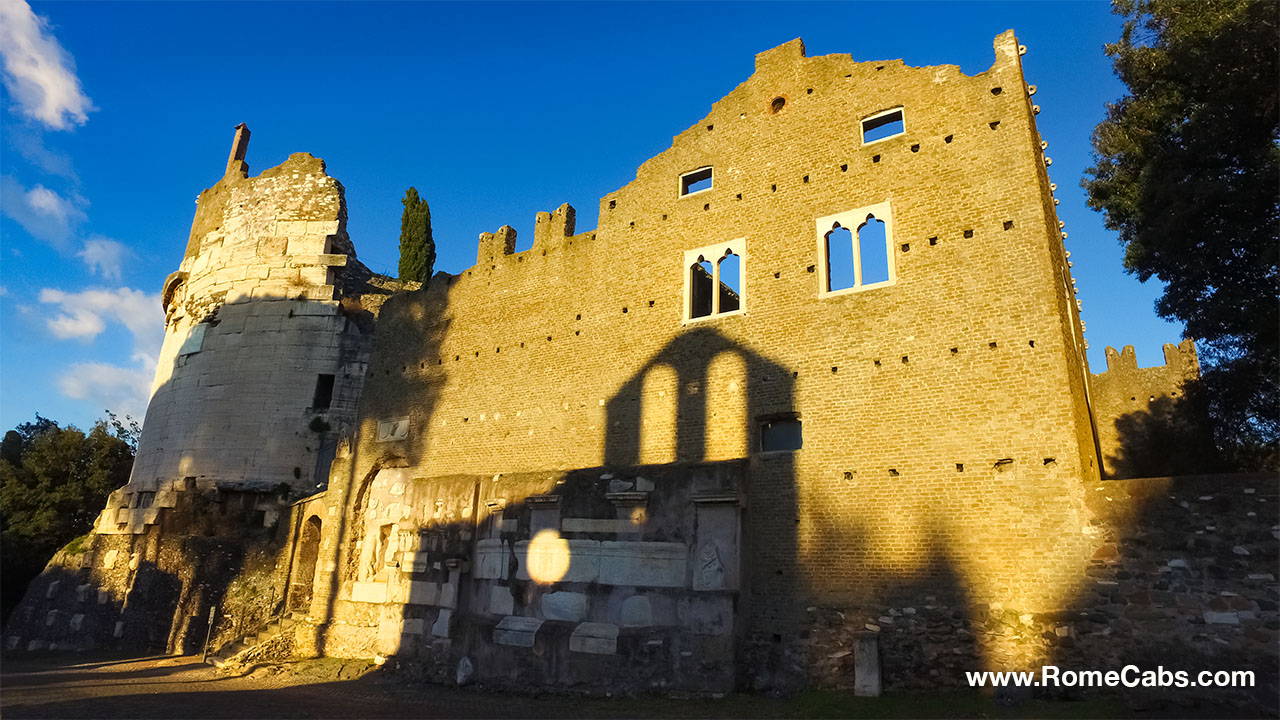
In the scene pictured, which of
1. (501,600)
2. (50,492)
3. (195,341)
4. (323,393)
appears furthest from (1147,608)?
(50,492)

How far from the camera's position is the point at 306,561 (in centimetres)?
1972

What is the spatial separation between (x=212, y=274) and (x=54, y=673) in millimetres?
13906

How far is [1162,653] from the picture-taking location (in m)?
9.54

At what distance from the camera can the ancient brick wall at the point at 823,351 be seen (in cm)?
1148

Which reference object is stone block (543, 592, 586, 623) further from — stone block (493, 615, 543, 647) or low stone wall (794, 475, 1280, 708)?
low stone wall (794, 475, 1280, 708)

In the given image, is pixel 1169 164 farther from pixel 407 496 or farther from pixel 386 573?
pixel 386 573

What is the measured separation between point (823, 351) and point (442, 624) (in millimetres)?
8767

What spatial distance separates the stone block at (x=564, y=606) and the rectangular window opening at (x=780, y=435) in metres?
4.28

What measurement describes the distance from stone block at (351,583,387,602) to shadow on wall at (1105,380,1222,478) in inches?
670

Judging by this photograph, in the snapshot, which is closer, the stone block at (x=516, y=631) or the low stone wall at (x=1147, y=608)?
the low stone wall at (x=1147, y=608)

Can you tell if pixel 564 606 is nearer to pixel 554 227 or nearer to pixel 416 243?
pixel 554 227

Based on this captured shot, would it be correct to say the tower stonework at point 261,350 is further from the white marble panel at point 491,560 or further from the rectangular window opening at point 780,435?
the rectangular window opening at point 780,435

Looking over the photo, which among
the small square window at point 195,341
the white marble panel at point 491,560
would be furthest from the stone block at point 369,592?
the small square window at point 195,341

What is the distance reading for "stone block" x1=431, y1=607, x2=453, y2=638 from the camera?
13.9 m
